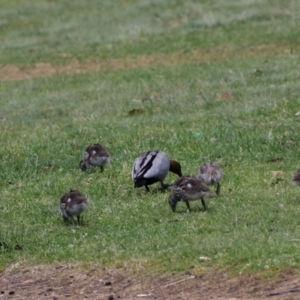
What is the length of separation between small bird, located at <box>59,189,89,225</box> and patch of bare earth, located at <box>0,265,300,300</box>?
113 cm

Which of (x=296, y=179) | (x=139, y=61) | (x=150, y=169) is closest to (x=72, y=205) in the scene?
(x=150, y=169)

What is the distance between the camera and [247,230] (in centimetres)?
935

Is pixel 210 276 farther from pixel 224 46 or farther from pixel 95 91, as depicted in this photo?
pixel 224 46

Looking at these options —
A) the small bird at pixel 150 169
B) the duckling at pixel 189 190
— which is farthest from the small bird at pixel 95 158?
the duckling at pixel 189 190

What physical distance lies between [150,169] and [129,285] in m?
3.06

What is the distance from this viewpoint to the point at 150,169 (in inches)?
445

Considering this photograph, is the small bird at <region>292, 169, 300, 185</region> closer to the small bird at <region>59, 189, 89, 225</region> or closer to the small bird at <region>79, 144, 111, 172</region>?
the small bird at <region>59, 189, 89, 225</region>

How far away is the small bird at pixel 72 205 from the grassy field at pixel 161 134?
Result: 166 mm

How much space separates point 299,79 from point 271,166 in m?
6.94

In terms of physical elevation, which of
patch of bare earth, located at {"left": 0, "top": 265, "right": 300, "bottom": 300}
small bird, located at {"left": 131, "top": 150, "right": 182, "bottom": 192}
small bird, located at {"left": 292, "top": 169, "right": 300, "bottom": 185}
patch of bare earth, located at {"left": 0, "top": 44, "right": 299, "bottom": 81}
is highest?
patch of bare earth, located at {"left": 0, "top": 44, "right": 299, "bottom": 81}

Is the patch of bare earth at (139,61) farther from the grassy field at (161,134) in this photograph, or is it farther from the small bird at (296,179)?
the small bird at (296,179)

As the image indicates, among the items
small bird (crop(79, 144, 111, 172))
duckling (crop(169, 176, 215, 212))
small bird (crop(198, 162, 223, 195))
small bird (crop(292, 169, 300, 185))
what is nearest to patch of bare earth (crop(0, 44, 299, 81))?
small bird (crop(79, 144, 111, 172))

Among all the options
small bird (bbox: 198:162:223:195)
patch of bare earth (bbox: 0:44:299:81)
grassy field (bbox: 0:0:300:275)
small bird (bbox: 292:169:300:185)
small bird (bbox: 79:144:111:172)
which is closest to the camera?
grassy field (bbox: 0:0:300:275)

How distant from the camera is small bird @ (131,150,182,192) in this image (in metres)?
11.3
